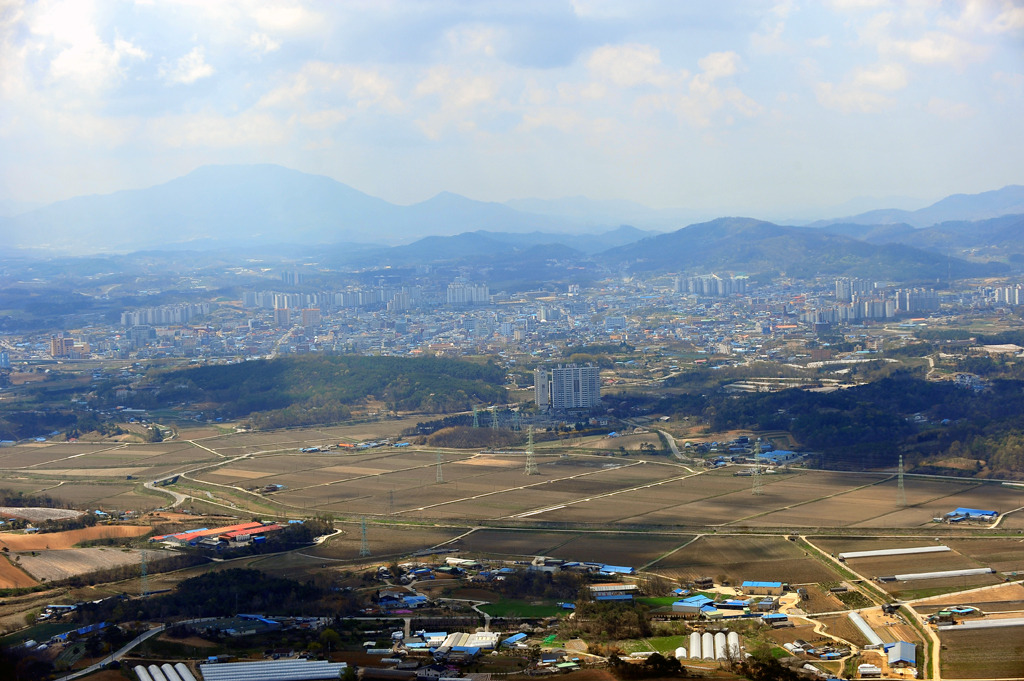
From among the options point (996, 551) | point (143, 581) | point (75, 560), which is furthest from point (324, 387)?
point (996, 551)

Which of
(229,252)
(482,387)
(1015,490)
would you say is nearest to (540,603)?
(1015,490)

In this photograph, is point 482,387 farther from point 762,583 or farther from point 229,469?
point 762,583

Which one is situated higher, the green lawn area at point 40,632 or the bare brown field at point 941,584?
the green lawn area at point 40,632

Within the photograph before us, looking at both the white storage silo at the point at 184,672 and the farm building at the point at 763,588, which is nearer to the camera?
the white storage silo at the point at 184,672

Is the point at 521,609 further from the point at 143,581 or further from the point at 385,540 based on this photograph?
the point at 143,581

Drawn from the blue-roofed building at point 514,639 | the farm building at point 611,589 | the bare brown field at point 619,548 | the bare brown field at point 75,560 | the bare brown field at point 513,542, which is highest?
the bare brown field at point 75,560

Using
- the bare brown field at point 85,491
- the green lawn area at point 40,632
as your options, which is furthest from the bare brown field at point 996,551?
the bare brown field at point 85,491

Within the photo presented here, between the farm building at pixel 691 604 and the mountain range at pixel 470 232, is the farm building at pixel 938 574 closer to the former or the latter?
the farm building at pixel 691 604
